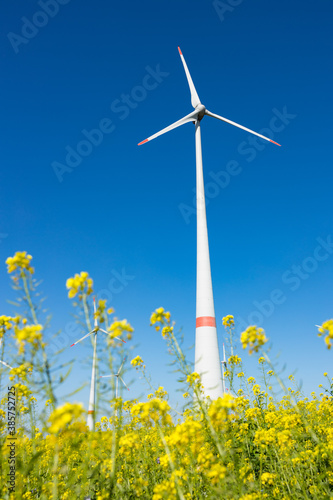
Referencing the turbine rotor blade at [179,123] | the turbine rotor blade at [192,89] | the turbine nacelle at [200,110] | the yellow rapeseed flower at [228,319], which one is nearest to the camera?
the yellow rapeseed flower at [228,319]

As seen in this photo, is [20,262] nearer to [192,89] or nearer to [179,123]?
[179,123]

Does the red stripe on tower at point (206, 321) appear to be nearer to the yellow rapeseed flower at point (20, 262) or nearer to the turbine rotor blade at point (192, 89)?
the yellow rapeseed flower at point (20, 262)

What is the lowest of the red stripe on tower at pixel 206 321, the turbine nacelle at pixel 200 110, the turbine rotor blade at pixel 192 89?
the red stripe on tower at pixel 206 321

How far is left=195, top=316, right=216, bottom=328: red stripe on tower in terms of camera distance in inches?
566

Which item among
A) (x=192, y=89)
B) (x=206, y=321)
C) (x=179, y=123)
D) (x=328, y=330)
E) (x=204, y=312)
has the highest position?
(x=192, y=89)

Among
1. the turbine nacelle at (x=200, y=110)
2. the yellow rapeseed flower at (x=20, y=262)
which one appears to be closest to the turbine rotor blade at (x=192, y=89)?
the turbine nacelle at (x=200, y=110)

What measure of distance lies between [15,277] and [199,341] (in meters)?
11.8

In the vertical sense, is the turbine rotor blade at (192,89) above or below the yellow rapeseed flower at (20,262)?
above

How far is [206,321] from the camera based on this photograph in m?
14.4

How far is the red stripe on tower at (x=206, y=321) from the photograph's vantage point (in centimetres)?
1438

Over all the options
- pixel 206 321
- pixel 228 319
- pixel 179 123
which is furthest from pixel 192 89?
pixel 228 319

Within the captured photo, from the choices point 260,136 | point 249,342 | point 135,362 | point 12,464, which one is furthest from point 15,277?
point 260,136

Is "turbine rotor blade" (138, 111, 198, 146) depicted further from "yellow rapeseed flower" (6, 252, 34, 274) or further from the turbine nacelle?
"yellow rapeseed flower" (6, 252, 34, 274)

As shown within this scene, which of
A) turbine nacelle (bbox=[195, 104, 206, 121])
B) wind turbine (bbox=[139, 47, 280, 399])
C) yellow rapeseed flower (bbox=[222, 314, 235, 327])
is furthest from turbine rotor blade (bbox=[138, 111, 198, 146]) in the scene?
yellow rapeseed flower (bbox=[222, 314, 235, 327])
